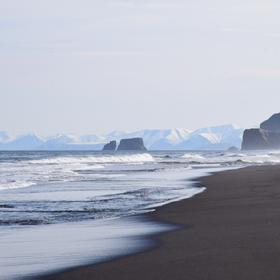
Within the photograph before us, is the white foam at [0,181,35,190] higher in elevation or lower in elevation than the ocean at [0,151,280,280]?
higher

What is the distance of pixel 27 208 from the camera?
18.0m

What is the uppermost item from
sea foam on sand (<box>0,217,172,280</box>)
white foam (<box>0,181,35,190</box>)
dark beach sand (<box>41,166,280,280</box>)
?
white foam (<box>0,181,35,190</box>)

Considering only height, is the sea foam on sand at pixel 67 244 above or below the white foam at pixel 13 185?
below

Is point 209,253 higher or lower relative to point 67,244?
lower

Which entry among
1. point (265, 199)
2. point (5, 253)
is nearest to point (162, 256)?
point (5, 253)

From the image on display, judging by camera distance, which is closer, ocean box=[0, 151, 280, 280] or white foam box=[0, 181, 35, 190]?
ocean box=[0, 151, 280, 280]

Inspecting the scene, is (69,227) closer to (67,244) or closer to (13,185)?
(67,244)

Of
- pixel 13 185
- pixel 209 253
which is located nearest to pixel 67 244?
pixel 209 253

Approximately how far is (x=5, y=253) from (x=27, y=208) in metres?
7.90

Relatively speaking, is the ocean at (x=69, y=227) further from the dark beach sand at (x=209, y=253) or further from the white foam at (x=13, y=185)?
the white foam at (x=13, y=185)

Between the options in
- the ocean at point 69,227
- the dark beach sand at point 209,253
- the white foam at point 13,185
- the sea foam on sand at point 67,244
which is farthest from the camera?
the white foam at point 13,185

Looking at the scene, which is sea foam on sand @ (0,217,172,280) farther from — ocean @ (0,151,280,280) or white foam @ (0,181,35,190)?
white foam @ (0,181,35,190)

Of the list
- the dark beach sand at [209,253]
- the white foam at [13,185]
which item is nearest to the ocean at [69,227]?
the dark beach sand at [209,253]

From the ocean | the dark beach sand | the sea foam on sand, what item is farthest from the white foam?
the sea foam on sand
